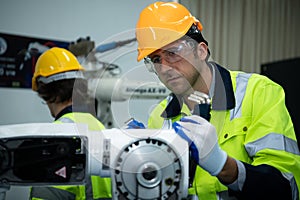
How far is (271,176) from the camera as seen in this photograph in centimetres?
83

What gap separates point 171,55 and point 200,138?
0.25m

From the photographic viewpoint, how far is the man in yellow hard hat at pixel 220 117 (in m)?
0.77

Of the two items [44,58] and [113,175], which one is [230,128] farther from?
[44,58]

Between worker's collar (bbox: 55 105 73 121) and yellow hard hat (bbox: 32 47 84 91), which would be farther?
yellow hard hat (bbox: 32 47 84 91)

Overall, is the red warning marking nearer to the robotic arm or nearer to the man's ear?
the robotic arm

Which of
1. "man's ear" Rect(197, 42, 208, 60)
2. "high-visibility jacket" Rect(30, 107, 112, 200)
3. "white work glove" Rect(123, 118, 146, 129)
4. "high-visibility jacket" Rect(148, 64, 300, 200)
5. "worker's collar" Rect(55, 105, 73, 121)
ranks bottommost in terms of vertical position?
"high-visibility jacket" Rect(30, 107, 112, 200)

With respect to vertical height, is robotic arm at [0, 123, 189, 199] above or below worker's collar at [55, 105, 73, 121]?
above

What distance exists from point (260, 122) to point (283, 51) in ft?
7.56

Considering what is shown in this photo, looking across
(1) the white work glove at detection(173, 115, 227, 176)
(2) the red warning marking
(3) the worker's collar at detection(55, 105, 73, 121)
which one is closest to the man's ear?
(1) the white work glove at detection(173, 115, 227, 176)

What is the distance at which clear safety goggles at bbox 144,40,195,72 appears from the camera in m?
0.88

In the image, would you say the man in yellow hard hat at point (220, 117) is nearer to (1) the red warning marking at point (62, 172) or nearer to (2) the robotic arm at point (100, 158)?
(2) the robotic arm at point (100, 158)

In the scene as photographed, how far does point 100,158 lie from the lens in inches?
27.4

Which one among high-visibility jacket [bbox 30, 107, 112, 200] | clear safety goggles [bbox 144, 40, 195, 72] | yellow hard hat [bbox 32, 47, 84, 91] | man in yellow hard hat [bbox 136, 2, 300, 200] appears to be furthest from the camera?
yellow hard hat [bbox 32, 47, 84, 91]

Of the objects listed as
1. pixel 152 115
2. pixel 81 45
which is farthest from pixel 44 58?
pixel 152 115
